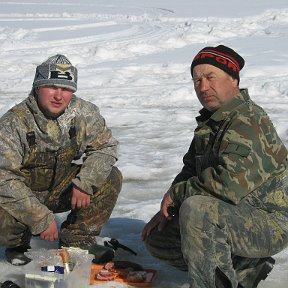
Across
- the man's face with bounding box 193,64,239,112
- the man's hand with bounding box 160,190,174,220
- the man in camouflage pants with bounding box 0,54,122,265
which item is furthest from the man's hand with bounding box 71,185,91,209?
the man's face with bounding box 193,64,239,112

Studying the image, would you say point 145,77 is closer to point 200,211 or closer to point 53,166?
point 53,166

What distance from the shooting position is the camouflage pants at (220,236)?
265cm

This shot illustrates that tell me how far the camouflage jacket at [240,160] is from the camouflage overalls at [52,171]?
2.46 feet

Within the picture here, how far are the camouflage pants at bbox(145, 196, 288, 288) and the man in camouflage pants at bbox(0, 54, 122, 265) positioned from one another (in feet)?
2.87

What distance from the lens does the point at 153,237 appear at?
3240mm

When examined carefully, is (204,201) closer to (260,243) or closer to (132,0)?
(260,243)

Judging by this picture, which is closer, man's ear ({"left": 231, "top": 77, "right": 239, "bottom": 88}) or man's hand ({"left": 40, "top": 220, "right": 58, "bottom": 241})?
man's ear ({"left": 231, "top": 77, "right": 239, "bottom": 88})

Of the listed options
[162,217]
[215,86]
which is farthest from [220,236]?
[215,86]

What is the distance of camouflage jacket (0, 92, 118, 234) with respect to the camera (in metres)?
3.16

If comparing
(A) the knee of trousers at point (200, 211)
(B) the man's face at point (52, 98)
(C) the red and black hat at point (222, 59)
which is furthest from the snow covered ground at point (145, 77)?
(C) the red and black hat at point (222, 59)

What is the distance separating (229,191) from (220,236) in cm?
22

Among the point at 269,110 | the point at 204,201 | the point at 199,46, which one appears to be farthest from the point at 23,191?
the point at 199,46

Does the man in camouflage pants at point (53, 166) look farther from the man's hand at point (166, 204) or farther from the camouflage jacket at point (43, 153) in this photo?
the man's hand at point (166, 204)

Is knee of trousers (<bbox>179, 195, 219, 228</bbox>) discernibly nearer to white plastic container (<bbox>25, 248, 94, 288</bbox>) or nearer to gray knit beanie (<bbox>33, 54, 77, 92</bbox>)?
white plastic container (<bbox>25, 248, 94, 288</bbox>)
